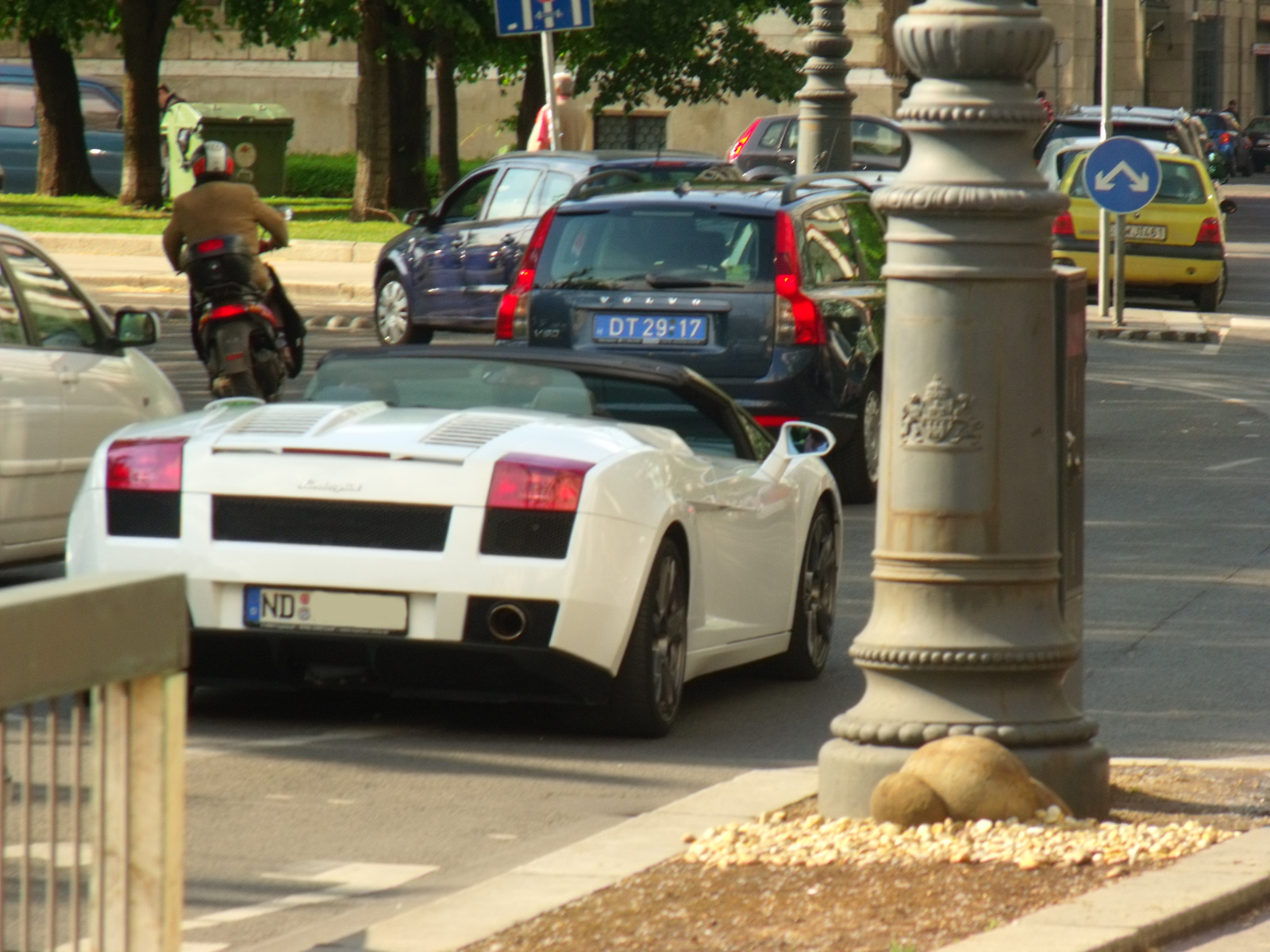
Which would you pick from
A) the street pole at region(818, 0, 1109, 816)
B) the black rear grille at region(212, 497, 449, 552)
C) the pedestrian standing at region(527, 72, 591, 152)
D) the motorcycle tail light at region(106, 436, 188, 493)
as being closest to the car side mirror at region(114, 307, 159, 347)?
the motorcycle tail light at region(106, 436, 188, 493)

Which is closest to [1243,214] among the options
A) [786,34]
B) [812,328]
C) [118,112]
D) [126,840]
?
[786,34]

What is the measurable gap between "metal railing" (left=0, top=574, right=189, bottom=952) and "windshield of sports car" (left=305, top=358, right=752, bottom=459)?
199 inches

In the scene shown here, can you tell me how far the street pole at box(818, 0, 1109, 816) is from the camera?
592 cm

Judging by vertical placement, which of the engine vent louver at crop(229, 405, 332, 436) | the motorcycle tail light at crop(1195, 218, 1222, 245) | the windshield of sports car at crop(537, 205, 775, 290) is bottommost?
the motorcycle tail light at crop(1195, 218, 1222, 245)

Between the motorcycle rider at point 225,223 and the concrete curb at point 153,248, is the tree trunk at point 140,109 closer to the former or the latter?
the concrete curb at point 153,248

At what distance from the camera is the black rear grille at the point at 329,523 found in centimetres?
689

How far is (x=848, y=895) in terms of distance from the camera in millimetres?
5230

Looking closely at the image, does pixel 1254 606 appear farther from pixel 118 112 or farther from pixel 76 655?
pixel 118 112

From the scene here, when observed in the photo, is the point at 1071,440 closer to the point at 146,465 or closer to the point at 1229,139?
the point at 146,465

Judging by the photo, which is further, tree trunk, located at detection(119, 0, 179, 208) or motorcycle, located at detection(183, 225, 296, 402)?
tree trunk, located at detection(119, 0, 179, 208)

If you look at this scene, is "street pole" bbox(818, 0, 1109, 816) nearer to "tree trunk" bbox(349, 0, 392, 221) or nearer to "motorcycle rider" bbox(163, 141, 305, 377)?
"motorcycle rider" bbox(163, 141, 305, 377)

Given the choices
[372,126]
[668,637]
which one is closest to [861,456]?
[668,637]

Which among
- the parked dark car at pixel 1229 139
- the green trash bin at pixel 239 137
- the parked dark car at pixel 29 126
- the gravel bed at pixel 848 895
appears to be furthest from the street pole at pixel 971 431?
the parked dark car at pixel 1229 139

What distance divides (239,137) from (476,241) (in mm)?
18250
